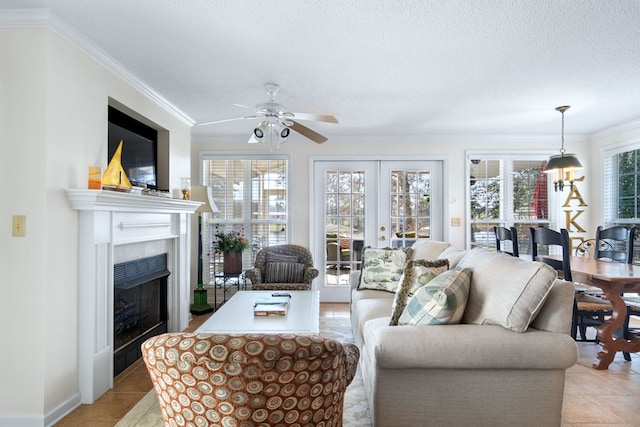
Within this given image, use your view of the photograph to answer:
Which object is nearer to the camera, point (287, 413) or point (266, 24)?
point (287, 413)

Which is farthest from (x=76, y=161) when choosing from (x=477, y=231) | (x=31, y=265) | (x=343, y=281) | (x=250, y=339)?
(x=477, y=231)

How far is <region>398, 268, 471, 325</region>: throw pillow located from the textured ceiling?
4.75ft

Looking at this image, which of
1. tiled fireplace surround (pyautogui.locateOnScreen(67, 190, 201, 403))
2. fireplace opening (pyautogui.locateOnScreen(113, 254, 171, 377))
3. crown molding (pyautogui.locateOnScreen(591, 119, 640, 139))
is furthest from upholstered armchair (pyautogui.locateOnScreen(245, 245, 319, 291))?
crown molding (pyautogui.locateOnScreen(591, 119, 640, 139))

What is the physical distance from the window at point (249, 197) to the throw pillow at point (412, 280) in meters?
3.00

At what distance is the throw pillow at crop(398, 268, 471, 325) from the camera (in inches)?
74.7

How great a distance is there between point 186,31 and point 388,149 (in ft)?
11.2

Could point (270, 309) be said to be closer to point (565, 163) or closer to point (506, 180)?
point (565, 163)

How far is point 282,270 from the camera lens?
4.32 m

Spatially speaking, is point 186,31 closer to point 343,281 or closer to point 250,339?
point 250,339

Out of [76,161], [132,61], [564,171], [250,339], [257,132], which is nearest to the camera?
[250,339]

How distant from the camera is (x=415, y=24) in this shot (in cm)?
217

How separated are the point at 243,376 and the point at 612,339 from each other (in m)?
3.21

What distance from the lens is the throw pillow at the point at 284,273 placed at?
14.1 feet

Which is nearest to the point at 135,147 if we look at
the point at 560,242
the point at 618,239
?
the point at 560,242
